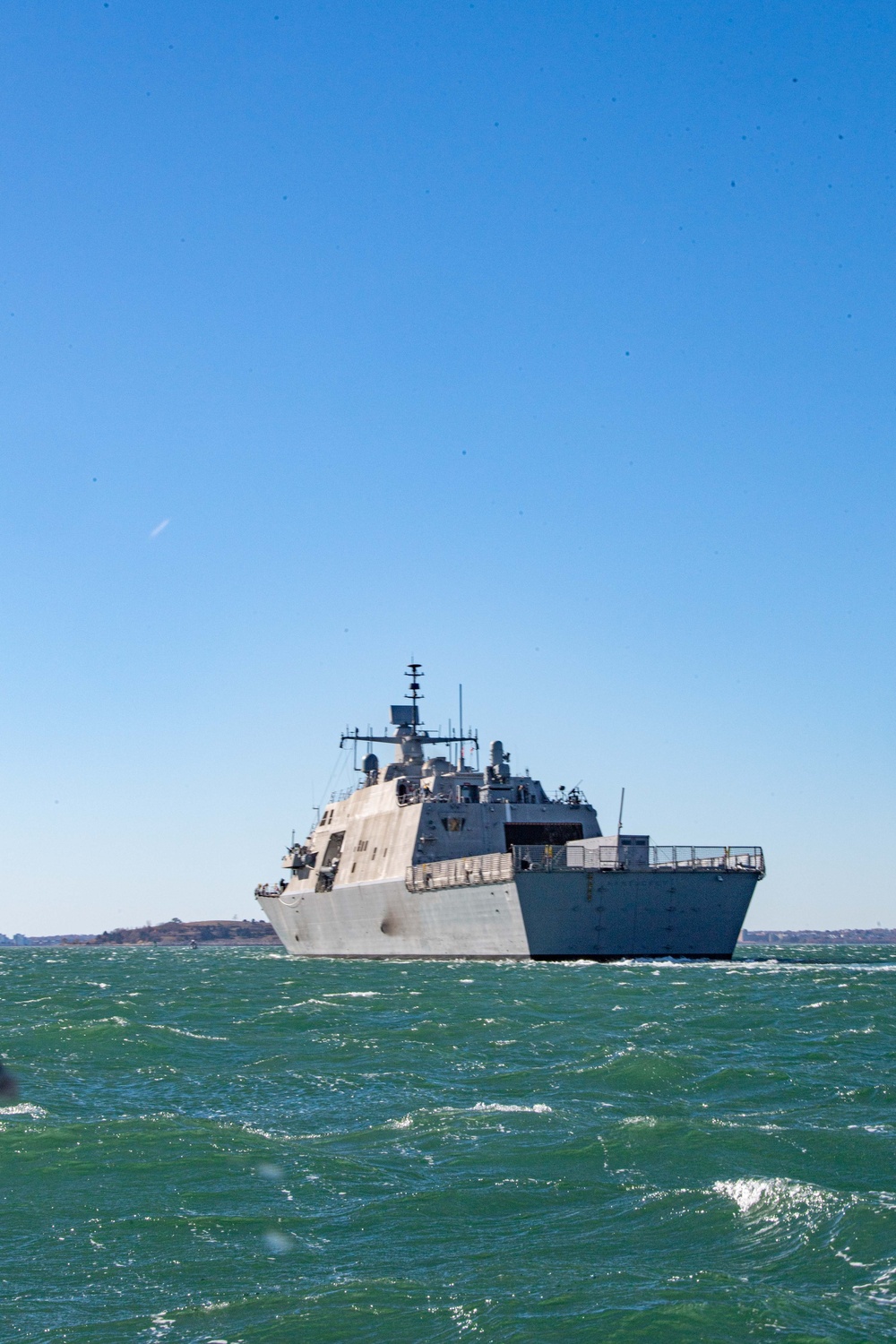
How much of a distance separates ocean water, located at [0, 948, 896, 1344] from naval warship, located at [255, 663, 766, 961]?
1521cm

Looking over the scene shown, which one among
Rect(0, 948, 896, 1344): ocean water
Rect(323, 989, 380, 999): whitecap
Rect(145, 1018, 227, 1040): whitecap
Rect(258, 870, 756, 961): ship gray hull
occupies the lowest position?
Rect(323, 989, 380, 999): whitecap

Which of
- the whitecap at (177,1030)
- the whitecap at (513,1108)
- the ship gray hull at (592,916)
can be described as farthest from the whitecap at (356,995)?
the whitecap at (513,1108)

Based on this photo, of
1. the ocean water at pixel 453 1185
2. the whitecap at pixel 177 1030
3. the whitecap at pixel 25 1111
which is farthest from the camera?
the whitecap at pixel 177 1030

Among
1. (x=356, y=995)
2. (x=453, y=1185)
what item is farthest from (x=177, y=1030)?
(x=453, y=1185)

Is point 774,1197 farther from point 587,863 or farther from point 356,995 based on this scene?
point 587,863

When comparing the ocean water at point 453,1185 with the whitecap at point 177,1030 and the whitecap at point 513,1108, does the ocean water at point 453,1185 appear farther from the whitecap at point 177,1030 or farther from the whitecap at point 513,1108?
the whitecap at point 177,1030

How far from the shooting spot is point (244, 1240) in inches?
382

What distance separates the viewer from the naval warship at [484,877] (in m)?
37.5

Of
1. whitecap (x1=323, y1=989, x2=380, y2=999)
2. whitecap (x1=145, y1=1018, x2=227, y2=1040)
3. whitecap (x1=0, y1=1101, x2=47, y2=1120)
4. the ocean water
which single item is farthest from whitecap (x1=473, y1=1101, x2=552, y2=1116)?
whitecap (x1=323, y1=989, x2=380, y2=999)

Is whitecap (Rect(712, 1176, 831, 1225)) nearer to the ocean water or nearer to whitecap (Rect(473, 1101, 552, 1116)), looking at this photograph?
the ocean water

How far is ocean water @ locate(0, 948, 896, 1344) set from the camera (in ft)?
26.6

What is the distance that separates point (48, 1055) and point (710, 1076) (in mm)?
9936

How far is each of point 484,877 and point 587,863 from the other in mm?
3200

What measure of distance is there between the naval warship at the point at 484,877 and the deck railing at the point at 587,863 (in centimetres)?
5
